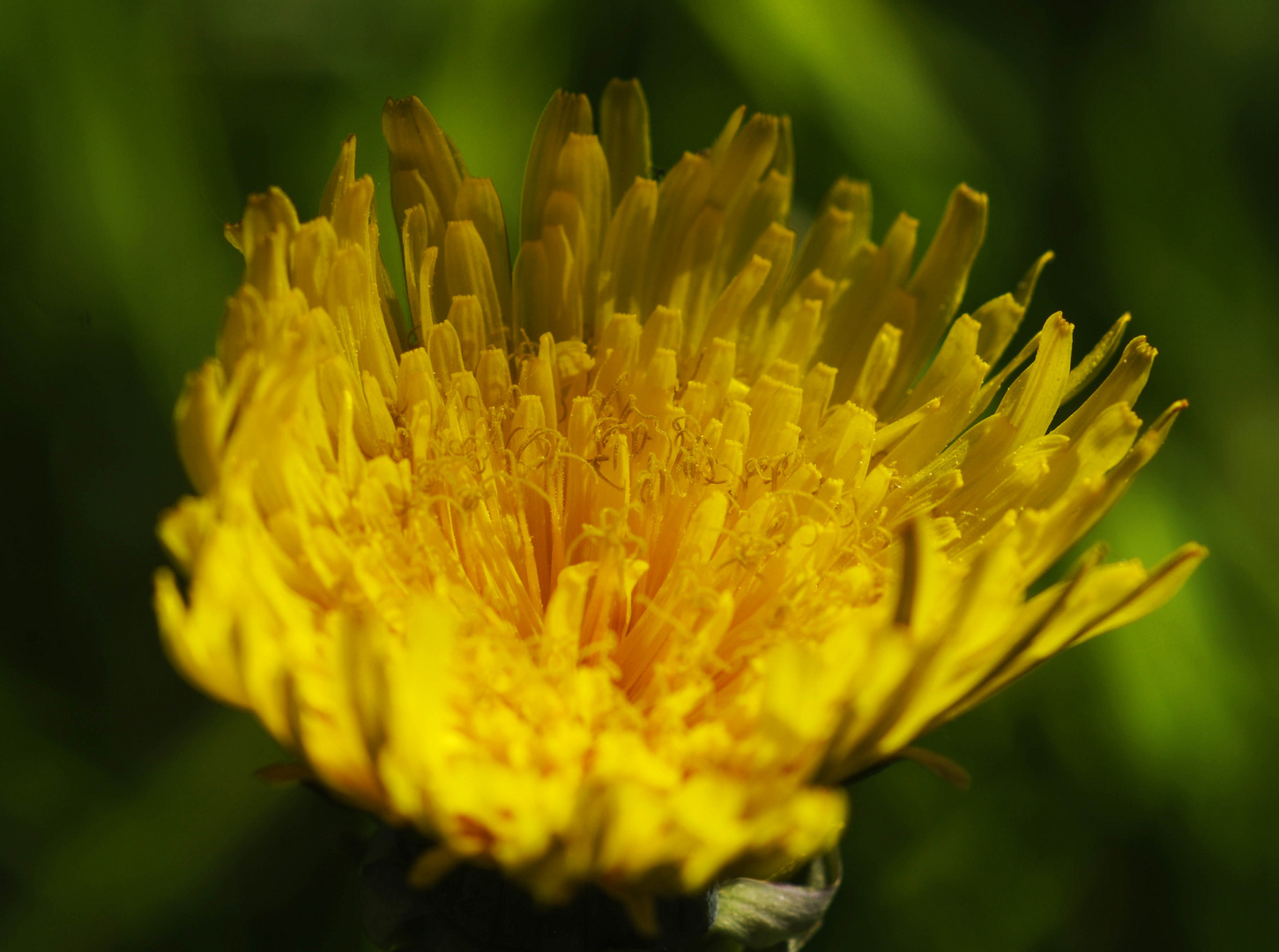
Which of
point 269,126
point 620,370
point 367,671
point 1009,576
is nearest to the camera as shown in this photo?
point 367,671

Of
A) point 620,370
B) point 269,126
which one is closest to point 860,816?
point 620,370

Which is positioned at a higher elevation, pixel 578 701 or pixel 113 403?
pixel 578 701

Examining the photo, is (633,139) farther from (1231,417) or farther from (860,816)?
(1231,417)

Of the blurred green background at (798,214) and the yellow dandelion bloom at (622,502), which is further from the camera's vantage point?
the blurred green background at (798,214)

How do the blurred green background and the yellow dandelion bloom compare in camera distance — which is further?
the blurred green background
